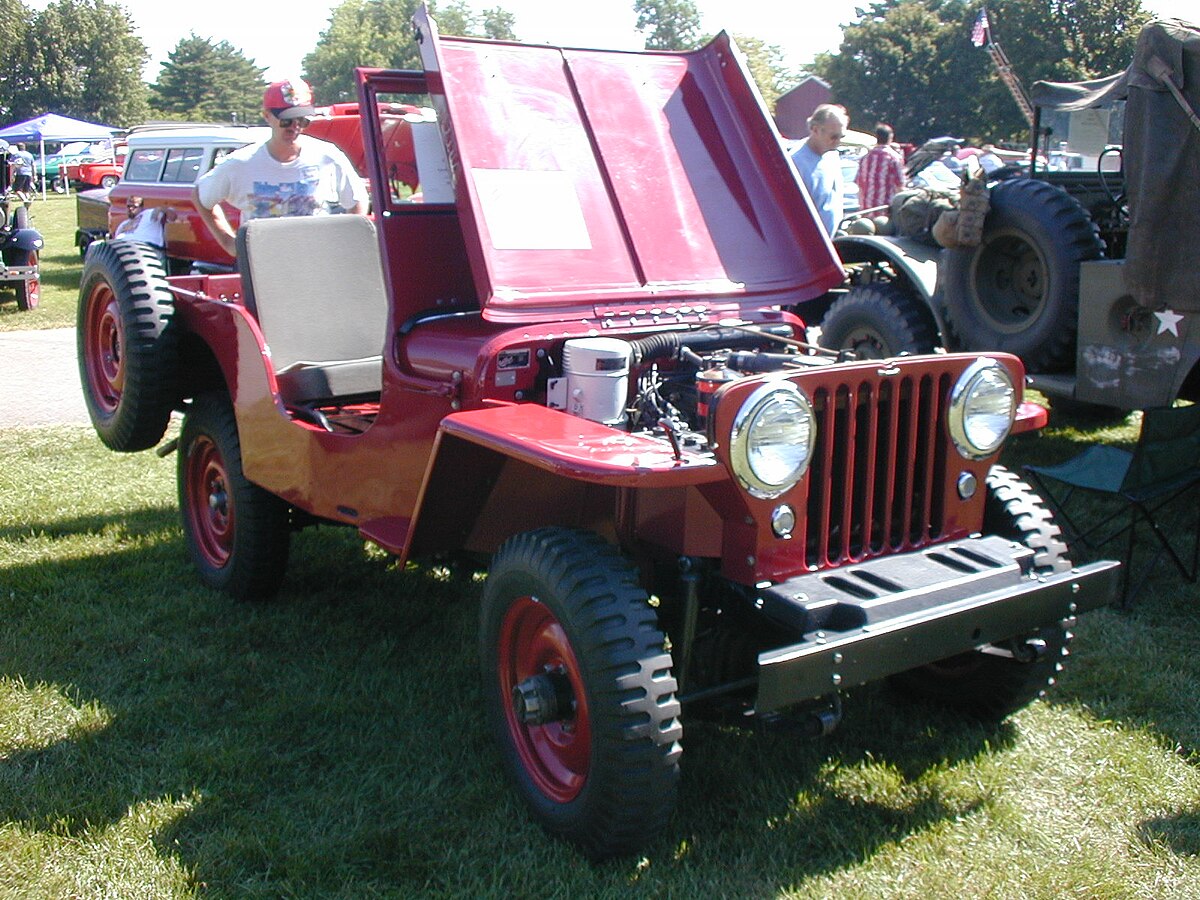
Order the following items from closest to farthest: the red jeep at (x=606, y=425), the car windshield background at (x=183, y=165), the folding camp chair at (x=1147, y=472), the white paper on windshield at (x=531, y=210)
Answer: the red jeep at (x=606, y=425)
the white paper on windshield at (x=531, y=210)
the folding camp chair at (x=1147, y=472)
the car windshield background at (x=183, y=165)

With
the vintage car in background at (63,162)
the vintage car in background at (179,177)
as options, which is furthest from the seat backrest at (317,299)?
the vintage car in background at (63,162)

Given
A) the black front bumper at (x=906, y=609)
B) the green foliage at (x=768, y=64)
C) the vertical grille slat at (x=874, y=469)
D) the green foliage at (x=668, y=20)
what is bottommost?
the black front bumper at (x=906, y=609)

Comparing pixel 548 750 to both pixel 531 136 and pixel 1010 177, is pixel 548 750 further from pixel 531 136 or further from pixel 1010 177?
pixel 1010 177

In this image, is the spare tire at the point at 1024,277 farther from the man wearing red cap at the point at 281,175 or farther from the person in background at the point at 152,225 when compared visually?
the person in background at the point at 152,225

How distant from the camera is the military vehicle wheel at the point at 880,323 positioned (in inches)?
258

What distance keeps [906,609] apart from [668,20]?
285 feet

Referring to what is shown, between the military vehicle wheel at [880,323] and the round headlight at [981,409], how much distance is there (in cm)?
341

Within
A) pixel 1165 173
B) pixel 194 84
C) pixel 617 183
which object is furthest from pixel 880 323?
pixel 194 84

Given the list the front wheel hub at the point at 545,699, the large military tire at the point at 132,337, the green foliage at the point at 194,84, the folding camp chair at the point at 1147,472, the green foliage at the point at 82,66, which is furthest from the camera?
the green foliage at the point at 194,84

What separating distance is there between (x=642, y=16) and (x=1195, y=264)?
3334 inches

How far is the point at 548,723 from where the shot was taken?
9.64 feet

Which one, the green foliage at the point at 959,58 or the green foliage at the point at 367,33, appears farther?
the green foliage at the point at 367,33

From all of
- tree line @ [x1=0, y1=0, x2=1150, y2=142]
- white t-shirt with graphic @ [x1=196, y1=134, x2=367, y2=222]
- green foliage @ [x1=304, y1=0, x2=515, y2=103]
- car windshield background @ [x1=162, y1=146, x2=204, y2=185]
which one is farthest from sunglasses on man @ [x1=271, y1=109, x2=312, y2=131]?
green foliage @ [x1=304, y1=0, x2=515, y2=103]

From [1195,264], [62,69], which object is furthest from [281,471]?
[62,69]
